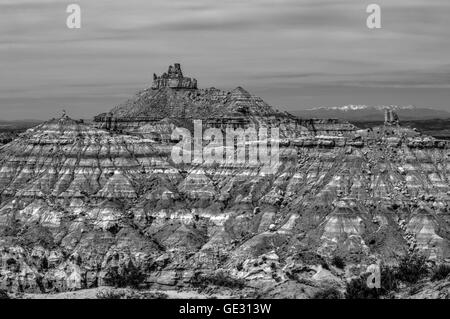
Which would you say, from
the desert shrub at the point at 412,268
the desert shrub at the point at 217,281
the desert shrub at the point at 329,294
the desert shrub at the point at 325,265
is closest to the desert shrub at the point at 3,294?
the desert shrub at the point at 217,281

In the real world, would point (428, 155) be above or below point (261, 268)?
above

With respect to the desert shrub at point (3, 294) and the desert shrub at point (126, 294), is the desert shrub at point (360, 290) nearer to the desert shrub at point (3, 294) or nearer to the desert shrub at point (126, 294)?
the desert shrub at point (126, 294)

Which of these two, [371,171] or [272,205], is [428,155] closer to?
[371,171]

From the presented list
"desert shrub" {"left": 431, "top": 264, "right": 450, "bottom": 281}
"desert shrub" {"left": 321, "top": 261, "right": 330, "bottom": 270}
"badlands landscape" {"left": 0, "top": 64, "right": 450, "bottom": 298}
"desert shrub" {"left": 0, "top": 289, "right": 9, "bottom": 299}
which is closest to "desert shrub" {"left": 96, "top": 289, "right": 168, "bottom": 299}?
"badlands landscape" {"left": 0, "top": 64, "right": 450, "bottom": 298}
